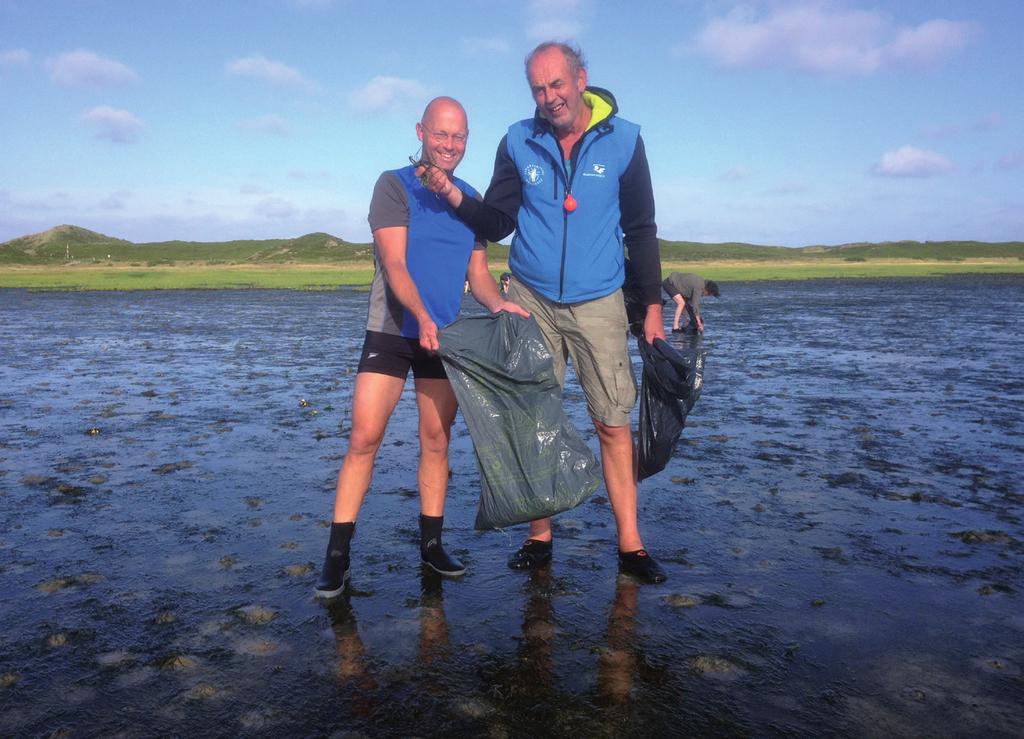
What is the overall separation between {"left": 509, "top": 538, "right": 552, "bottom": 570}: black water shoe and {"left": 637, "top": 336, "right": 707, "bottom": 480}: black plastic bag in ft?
2.20

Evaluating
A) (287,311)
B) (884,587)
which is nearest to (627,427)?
(884,587)

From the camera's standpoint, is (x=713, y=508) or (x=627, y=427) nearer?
(x=627, y=427)

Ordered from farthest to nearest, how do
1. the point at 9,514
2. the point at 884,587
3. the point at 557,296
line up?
1. the point at 9,514
2. the point at 557,296
3. the point at 884,587

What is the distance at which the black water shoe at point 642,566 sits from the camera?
12.7 ft

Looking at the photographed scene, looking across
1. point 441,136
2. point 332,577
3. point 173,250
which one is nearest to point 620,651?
point 332,577

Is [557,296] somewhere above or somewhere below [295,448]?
above

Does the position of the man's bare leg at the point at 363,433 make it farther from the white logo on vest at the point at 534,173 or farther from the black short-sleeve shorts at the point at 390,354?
the white logo on vest at the point at 534,173

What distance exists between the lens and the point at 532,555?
4.12 m

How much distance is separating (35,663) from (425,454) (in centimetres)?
187

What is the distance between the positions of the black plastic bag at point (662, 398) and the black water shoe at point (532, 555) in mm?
670

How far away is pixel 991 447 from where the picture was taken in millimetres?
6562

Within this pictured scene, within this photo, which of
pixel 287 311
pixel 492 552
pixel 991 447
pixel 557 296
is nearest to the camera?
pixel 557 296

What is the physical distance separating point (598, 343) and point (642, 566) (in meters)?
1.12

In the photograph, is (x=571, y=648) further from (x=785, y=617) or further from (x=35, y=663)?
(x=35, y=663)
